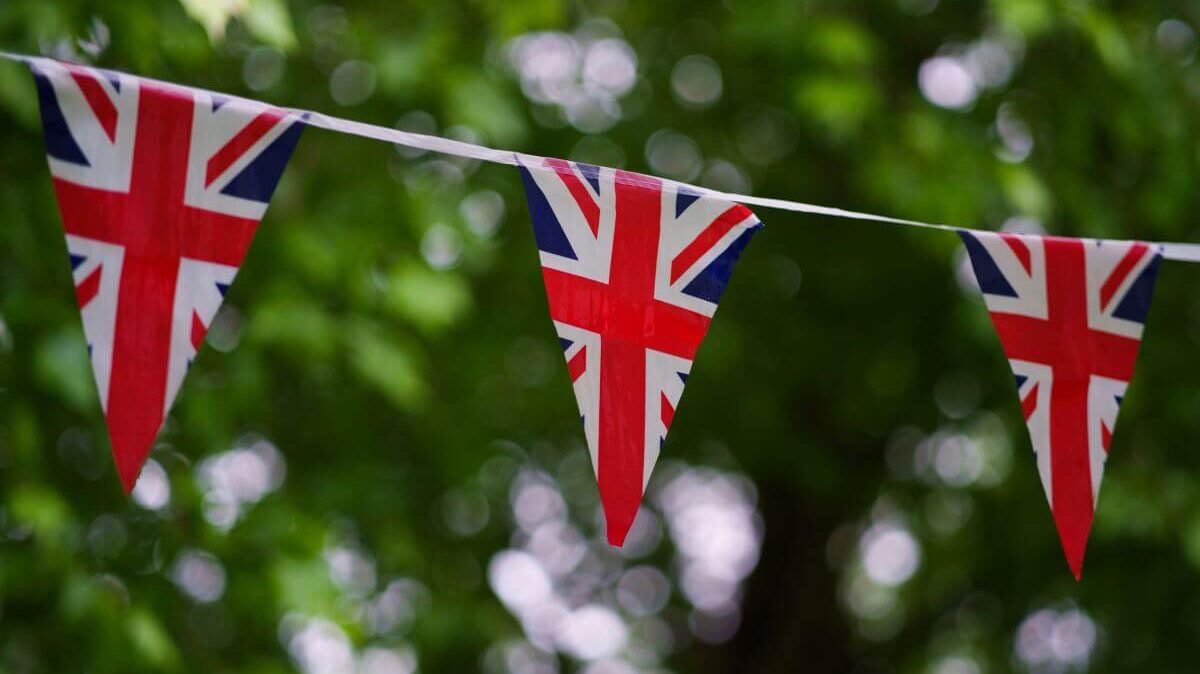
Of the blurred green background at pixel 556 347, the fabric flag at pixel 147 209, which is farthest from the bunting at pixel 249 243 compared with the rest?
the blurred green background at pixel 556 347

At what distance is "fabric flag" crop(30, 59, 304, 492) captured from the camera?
55.6 inches

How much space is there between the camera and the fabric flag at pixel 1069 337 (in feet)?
5.76

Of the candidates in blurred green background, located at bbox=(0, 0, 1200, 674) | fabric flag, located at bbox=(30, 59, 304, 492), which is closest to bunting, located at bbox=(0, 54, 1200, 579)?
fabric flag, located at bbox=(30, 59, 304, 492)

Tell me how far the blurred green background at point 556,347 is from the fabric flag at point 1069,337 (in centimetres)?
68

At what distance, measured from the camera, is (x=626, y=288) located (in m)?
1.58

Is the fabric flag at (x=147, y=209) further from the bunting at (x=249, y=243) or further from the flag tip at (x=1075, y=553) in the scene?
the flag tip at (x=1075, y=553)

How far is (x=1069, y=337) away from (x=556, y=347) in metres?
2.28

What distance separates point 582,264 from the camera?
1.56 meters

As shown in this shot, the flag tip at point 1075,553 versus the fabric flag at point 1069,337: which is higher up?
the fabric flag at point 1069,337

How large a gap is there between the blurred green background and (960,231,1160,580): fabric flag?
0.68m

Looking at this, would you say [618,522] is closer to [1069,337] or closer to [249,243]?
[249,243]

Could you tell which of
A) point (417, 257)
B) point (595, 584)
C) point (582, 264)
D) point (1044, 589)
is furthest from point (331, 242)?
point (595, 584)

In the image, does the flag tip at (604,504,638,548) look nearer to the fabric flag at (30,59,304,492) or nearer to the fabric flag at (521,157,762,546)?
the fabric flag at (521,157,762,546)

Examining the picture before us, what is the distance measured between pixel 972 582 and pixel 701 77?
2360 mm
